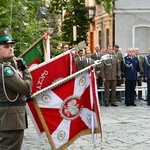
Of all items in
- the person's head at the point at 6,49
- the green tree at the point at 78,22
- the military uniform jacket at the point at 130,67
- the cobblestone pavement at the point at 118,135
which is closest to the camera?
the person's head at the point at 6,49

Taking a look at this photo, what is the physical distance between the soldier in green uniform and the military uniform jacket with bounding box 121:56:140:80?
9.29 meters

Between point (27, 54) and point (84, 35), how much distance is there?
22.1m

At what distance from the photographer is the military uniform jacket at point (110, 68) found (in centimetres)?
1457

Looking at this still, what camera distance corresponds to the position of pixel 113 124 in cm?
1098

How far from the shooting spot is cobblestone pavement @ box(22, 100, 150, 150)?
8.46 metres

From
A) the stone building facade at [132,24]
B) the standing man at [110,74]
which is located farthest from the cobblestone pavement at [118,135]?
the stone building facade at [132,24]

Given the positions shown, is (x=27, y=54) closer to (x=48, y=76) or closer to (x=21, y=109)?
(x=48, y=76)

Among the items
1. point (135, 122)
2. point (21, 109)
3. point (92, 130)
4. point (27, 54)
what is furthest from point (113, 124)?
point (21, 109)

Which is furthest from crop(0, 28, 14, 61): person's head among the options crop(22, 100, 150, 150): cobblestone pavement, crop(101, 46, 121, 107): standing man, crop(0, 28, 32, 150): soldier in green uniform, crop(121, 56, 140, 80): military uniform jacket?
crop(121, 56, 140, 80): military uniform jacket

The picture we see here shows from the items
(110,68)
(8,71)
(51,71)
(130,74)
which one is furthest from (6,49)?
(130,74)

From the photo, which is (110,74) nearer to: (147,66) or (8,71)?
(147,66)

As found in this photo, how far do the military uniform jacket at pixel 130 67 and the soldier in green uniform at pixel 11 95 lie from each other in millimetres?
9294

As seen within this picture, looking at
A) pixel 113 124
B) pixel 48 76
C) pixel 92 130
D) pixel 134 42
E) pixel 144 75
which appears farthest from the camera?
pixel 134 42

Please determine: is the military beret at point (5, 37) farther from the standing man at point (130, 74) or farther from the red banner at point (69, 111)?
the standing man at point (130, 74)
